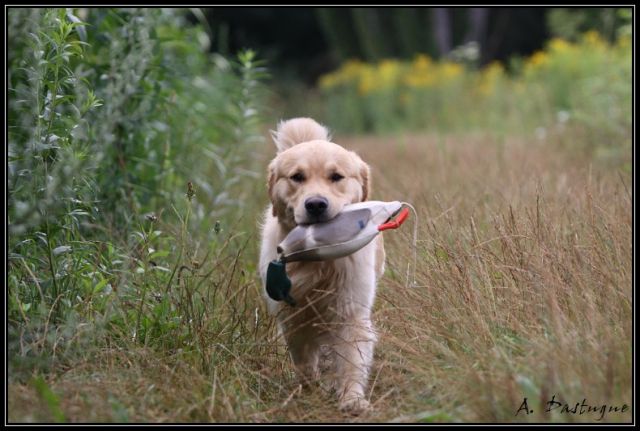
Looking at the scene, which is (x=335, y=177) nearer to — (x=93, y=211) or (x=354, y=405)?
(x=354, y=405)

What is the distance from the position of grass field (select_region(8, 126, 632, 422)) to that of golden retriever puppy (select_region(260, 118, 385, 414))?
4.0 inches

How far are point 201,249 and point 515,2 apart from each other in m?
5.12

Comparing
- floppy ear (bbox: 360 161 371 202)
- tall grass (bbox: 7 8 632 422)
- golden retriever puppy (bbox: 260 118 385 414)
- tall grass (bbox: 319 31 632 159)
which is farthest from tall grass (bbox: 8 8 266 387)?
tall grass (bbox: 319 31 632 159)

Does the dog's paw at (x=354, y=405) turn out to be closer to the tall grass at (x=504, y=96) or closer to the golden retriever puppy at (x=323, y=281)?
the golden retriever puppy at (x=323, y=281)

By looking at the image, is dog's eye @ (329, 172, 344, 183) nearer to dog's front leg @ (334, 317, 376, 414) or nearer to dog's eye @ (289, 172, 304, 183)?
dog's eye @ (289, 172, 304, 183)

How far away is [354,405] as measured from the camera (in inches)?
132

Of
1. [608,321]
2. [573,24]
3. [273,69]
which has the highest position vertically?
[608,321]

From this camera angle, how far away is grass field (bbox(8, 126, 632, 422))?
2896 mm

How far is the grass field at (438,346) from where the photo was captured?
9.50 feet

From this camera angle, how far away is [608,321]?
3260 mm

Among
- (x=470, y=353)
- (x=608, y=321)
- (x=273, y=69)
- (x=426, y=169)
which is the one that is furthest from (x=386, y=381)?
(x=273, y=69)

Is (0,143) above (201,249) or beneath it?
above

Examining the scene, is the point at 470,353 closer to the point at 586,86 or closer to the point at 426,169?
the point at 426,169

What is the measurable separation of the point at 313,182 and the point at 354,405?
1070 millimetres
